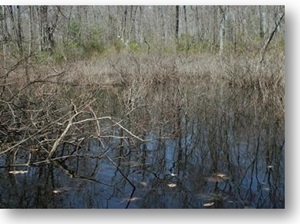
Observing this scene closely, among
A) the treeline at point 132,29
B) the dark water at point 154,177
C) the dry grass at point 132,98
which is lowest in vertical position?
the dark water at point 154,177

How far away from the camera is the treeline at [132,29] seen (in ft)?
9.68

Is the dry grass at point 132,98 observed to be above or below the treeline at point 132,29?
below

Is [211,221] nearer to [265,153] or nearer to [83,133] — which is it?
[265,153]

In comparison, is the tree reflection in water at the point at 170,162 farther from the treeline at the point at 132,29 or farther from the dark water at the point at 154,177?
the treeline at the point at 132,29

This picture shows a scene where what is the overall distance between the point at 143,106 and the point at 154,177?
1.40 ft

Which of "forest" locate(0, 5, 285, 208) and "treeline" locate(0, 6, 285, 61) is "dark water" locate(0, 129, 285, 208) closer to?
"forest" locate(0, 5, 285, 208)

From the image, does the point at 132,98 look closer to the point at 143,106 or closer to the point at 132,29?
the point at 143,106

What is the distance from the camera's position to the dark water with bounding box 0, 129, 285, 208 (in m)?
2.96

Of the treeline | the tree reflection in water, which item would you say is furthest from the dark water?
the treeline

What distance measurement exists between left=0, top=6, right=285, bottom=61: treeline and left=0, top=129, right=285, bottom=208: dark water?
0.56 m

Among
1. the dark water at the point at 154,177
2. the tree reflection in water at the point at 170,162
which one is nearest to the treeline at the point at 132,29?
the tree reflection in water at the point at 170,162

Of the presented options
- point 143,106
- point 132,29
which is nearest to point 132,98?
point 143,106

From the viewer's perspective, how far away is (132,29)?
9.77ft

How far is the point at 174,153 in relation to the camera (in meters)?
3.02
